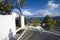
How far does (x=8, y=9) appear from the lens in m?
24.6

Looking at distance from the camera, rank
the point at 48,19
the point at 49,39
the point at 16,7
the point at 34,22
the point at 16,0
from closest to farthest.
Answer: the point at 49,39 → the point at 16,0 → the point at 16,7 → the point at 34,22 → the point at 48,19

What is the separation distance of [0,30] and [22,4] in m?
19.2

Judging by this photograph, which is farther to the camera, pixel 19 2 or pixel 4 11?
pixel 19 2

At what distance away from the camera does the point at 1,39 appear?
11484 millimetres

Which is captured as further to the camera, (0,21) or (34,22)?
(34,22)

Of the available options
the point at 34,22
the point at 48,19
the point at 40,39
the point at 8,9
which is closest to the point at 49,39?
the point at 40,39

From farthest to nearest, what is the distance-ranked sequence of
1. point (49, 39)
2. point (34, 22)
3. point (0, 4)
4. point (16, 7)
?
point (34, 22), point (16, 7), point (0, 4), point (49, 39)

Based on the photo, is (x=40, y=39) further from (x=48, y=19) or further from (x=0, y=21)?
(x=48, y=19)

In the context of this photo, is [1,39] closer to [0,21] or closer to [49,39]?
[0,21]

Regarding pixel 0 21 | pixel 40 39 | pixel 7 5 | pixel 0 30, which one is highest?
pixel 7 5

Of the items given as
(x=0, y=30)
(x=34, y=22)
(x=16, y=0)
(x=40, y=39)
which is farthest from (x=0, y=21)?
(x=34, y=22)

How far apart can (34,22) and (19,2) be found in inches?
344

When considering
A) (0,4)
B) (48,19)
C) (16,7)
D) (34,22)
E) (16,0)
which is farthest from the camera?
(48,19)

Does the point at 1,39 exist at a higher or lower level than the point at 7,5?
lower
